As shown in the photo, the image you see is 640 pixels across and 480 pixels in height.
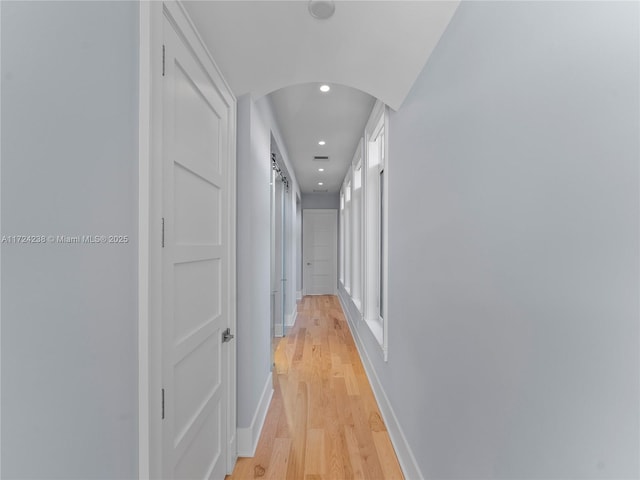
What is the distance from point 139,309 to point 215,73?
124cm

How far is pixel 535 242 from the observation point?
2.56ft

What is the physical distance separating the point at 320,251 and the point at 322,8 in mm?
7569

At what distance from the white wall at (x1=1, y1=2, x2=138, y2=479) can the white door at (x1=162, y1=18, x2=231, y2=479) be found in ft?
0.59

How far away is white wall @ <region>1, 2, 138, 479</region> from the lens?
67cm

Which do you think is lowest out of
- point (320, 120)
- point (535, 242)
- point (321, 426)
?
point (321, 426)

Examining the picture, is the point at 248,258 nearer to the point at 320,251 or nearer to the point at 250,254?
the point at 250,254

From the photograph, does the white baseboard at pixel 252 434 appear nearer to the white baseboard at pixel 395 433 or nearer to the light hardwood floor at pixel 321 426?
the light hardwood floor at pixel 321 426

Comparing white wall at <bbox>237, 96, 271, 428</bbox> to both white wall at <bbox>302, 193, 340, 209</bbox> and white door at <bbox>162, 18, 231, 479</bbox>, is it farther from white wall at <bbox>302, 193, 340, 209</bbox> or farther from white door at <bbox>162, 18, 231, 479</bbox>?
white wall at <bbox>302, 193, 340, 209</bbox>

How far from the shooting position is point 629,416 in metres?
0.56

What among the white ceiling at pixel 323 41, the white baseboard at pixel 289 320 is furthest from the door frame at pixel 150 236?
the white baseboard at pixel 289 320

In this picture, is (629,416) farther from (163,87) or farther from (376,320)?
(376,320)

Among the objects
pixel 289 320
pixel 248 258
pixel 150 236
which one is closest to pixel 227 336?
pixel 248 258

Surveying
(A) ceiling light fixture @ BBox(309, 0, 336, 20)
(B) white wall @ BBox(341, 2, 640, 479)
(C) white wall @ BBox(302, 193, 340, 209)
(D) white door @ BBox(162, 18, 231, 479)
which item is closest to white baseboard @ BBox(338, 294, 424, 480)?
(B) white wall @ BBox(341, 2, 640, 479)

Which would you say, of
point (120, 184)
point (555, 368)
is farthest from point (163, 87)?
point (555, 368)
